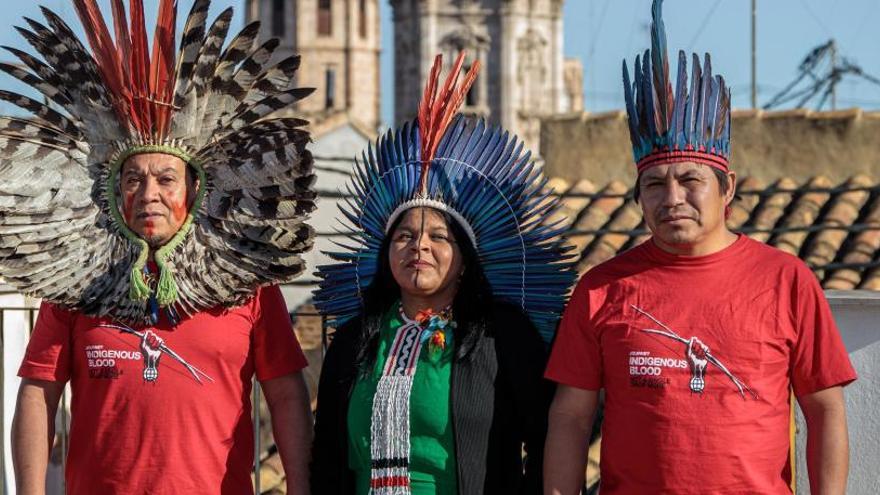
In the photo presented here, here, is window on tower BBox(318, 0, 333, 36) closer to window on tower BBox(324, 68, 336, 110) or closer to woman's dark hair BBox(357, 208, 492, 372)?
window on tower BBox(324, 68, 336, 110)

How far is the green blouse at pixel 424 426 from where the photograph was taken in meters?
4.12

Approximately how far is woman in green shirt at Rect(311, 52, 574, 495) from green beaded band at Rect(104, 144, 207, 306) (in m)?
0.49

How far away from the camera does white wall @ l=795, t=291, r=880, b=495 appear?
16.4ft

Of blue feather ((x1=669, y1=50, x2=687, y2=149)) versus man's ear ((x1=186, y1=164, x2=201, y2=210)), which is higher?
blue feather ((x1=669, y1=50, x2=687, y2=149))

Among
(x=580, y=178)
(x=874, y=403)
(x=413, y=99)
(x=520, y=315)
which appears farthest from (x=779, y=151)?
(x=413, y=99)

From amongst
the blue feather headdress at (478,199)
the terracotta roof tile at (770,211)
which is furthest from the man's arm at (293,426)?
the terracotta roof tile at (770,211)

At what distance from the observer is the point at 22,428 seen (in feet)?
13.9

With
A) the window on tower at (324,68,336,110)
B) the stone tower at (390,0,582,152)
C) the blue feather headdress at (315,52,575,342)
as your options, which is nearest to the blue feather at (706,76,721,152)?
the blue feather headdress at (315,52,575,342)

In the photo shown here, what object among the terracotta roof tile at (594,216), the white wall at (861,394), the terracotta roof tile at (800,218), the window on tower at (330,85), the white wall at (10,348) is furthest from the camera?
the window on tower at (330,85)

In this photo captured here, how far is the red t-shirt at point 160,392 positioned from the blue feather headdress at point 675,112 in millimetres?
1149

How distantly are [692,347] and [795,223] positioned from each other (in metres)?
7.13

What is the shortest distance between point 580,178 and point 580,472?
379 inches

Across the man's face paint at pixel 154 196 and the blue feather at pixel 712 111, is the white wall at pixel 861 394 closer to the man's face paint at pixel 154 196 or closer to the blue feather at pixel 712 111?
the blue feather at pixel 712 111

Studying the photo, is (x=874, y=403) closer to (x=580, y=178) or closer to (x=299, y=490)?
(x=299, y=490)
